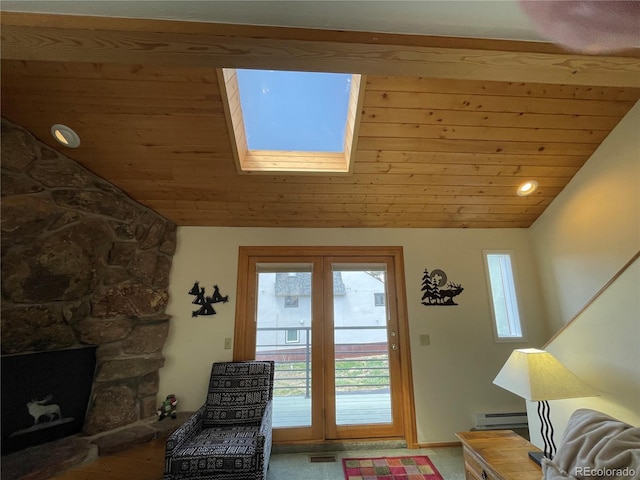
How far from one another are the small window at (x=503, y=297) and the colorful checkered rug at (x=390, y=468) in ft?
4.93

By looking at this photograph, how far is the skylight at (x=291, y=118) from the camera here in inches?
86.0

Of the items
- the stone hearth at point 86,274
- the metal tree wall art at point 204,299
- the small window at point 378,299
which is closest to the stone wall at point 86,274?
the stone hearth at point 86,274

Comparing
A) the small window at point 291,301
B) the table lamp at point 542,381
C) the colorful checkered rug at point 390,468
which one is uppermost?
the small window at point 291,301

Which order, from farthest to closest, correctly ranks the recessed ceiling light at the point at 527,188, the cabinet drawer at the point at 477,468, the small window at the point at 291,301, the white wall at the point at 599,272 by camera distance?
1. the small window at the point at 291,301
2. the recessed ceiling light at the point at 527,188
3. the cabinet drawer at the point at 477,468
4. the white wall at the point at 599,272

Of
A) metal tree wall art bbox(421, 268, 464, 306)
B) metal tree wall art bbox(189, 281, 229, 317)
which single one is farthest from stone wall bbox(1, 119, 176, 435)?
metal tree wall art bbox(421, 268, 464, 306)

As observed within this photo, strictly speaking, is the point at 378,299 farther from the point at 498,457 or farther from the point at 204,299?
the point at 204,299

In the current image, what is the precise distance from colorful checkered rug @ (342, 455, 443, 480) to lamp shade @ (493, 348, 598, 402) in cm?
127

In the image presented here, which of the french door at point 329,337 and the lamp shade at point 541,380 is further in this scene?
the french door at point 329,337

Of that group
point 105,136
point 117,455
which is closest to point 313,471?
point 117,455

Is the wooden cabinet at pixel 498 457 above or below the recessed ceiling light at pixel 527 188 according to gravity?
below

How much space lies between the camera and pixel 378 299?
318cm

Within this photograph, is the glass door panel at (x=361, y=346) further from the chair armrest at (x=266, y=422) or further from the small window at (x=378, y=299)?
the chair armrest at (x=266, y=422)

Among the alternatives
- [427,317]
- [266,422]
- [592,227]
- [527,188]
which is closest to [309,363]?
[266,422]

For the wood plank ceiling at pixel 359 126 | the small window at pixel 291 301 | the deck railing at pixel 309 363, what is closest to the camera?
the wood plank ceiling at pixel 359 126
